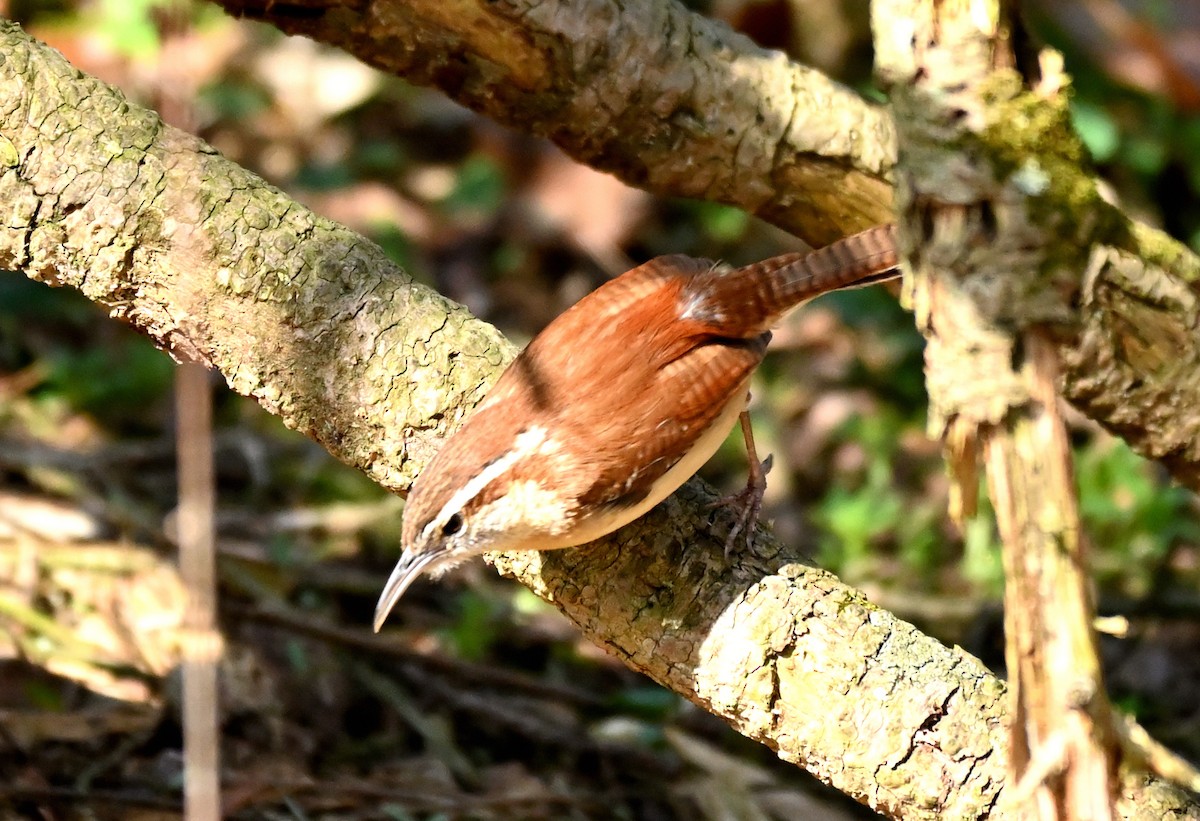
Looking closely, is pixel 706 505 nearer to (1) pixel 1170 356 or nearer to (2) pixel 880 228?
(2) pixel 880 228

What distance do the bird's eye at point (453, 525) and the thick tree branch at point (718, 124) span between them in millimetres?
1051

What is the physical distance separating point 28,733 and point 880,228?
2711mm

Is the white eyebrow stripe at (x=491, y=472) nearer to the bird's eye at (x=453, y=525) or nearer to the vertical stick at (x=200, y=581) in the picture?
the bird's eye at (x=453, y=525)

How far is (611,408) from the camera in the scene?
301cm

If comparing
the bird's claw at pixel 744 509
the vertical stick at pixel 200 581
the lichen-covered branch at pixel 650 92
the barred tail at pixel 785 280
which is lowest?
the vertical stick at pixel 200 581

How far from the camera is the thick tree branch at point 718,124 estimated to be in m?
2.93

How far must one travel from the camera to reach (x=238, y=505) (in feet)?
18.1

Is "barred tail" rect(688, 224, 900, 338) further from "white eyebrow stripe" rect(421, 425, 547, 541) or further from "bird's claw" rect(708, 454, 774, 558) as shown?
"white eyebrow stripe" rect(421, 425, 547, 541)

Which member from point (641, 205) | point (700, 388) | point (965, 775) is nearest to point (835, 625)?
point (965, 775)

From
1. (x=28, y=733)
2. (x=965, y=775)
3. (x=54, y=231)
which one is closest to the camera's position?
A: (x=965, y=775)

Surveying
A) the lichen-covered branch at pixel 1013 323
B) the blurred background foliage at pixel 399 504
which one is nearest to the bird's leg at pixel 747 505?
the lichen-covered branch at pixel 1013 323

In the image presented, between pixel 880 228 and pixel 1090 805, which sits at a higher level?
pixel 880 228

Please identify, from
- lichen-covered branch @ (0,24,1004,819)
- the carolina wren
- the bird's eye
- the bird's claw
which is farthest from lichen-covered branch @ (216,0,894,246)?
the bird's eye

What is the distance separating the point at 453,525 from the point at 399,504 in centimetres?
250
